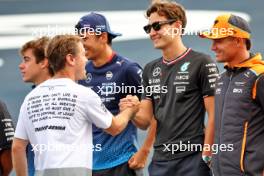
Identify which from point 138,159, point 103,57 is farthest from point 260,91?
point 103,57

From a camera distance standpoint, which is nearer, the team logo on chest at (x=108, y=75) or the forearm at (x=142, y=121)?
the forearm at (x=142, y=121)

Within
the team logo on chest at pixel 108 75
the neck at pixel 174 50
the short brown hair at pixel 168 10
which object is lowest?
the team logo on chest at pixel 108 75

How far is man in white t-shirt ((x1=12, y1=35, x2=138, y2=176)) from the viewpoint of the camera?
5.63m

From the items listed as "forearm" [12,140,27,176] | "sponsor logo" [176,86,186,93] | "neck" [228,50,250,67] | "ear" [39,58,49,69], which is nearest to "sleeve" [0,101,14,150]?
"ear" [39,58,49,69]

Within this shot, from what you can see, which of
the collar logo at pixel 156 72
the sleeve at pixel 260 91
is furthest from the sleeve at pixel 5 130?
the sleeve at pixel 260 91

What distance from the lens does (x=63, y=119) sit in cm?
565

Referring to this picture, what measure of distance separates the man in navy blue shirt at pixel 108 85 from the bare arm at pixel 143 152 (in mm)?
73

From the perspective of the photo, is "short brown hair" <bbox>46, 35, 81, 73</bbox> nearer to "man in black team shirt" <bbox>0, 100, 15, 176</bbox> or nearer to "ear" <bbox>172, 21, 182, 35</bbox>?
"man in black team shirt" <bbox>0, 100, 15, 176</bbox>

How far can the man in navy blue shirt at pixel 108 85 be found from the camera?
712 centimetres

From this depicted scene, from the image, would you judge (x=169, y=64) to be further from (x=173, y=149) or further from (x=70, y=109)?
(x=70, y=109)

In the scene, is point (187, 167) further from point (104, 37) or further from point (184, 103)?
point (104, 37)

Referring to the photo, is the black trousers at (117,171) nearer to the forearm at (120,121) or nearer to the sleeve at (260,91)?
the forearm at (120,121)

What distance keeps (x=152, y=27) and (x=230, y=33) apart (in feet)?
2.61

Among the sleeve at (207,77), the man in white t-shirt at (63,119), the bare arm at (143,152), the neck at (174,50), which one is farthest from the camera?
the bare arm at (143,152)
